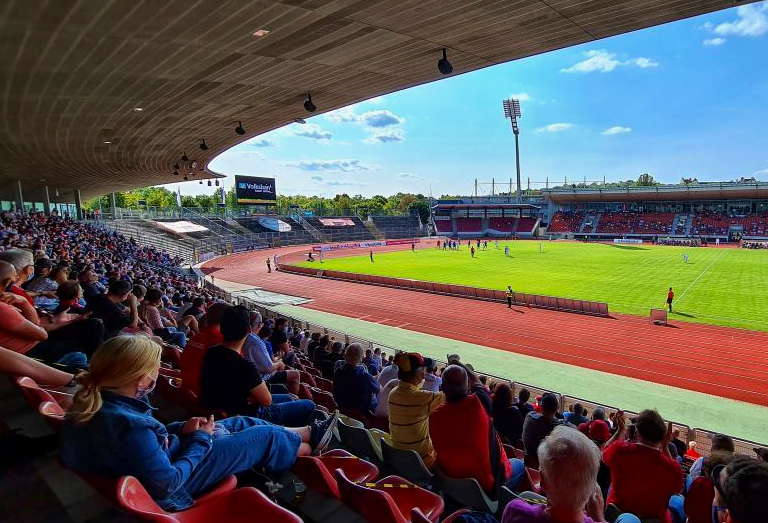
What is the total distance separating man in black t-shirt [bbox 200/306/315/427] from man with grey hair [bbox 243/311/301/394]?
150 cm

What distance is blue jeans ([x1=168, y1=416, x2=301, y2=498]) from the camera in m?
2.75

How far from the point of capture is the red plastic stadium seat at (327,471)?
3086 mm

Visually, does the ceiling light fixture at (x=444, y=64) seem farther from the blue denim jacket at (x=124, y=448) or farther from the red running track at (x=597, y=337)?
the red running track at (x=597, y=337)

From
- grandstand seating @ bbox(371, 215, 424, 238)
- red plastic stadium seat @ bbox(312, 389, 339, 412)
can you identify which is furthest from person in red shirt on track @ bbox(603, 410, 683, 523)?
grandstand seating @ bbox(371, 215, 424, 238)

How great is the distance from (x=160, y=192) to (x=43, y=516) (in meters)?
170

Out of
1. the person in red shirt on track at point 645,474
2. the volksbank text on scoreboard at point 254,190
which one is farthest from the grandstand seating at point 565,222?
the person in red shirt on track at point 645,474

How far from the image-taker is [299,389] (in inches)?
229

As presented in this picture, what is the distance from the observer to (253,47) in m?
7.93

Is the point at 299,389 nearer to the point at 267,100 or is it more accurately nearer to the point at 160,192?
the point at 267,100

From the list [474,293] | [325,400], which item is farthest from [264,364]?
[474,293]

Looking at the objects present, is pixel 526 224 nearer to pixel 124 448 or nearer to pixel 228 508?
pixel 228 508

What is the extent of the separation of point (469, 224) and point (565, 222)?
60.9 feet

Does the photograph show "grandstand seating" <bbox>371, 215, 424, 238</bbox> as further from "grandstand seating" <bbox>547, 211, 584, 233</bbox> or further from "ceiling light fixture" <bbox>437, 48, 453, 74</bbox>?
"ceiling light fixture" <bbox>437, 48, 453, 74</bbox>

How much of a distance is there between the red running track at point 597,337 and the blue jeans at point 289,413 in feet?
46.7
